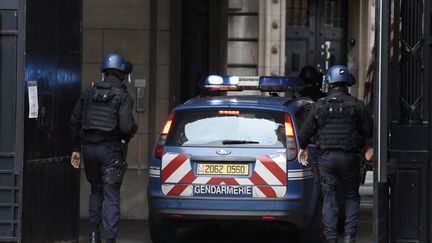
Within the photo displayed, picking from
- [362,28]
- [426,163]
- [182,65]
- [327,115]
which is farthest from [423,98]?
[362,28]

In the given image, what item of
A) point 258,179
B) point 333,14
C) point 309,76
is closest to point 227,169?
point 258,179

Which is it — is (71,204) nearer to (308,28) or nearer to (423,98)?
(423,98)

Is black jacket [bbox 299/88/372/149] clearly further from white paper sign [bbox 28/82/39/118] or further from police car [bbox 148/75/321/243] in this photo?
white paper sign [bbox 28/82/39/118]

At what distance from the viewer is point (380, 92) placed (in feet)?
26.7

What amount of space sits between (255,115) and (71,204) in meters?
2.25

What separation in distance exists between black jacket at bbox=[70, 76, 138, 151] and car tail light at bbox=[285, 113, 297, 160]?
168 cm

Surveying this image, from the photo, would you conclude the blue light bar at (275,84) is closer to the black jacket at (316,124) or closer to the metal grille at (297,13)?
the black jacket at (316,124)

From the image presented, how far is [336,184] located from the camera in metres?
10.2

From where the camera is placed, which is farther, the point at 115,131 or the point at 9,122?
the point at 115,131

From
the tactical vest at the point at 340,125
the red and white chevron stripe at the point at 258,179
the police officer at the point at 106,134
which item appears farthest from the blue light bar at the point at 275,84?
the police officer at the point at 106,134

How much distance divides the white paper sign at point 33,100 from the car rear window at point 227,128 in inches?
77.6

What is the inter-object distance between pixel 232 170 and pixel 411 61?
2.38 meters

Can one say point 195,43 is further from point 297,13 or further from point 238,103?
point 297,13

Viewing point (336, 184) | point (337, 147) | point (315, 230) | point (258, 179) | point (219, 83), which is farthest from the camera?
point (219, 83)
